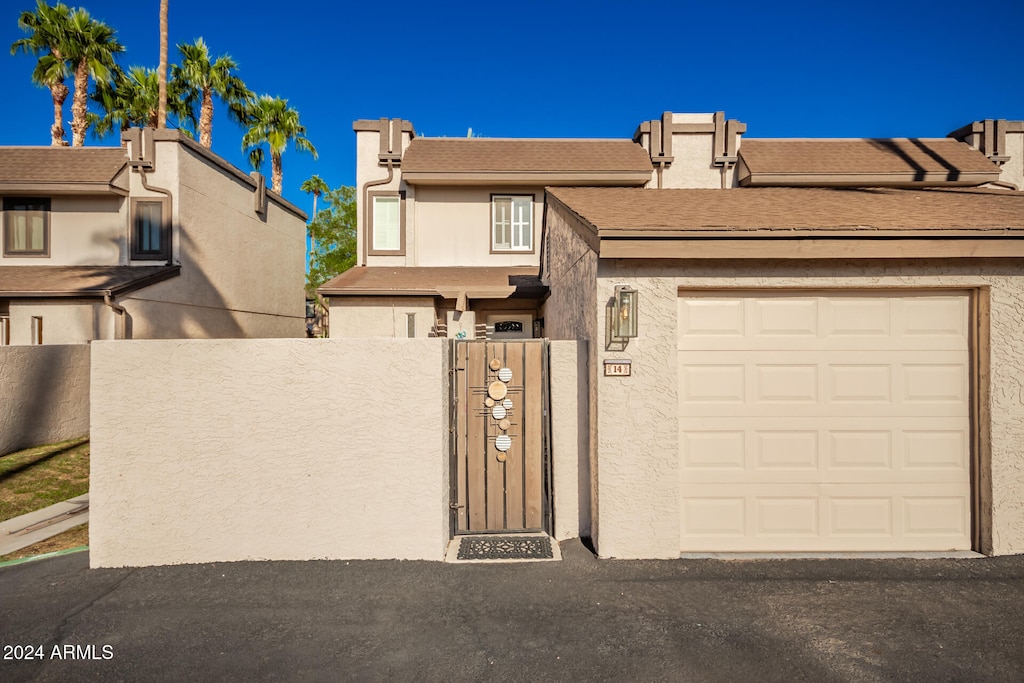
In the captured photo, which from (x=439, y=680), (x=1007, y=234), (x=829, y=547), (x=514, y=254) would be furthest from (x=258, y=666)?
(x=514, y=254)

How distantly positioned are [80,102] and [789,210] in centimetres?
2448

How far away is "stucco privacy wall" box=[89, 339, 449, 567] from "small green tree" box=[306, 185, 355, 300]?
972 inches

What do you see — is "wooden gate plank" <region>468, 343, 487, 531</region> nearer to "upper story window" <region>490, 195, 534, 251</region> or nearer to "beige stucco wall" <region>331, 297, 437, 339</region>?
"beige stucco wall" <region>331, 297, 437, 339</region>

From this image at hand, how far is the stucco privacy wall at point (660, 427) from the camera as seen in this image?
4750 mm

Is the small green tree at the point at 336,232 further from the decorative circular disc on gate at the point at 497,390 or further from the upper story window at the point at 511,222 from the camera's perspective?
the decorative circular disc on gate at the point at 497,390

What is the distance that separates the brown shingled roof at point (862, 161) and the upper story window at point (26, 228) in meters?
19.6

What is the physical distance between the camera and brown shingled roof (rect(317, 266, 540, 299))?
1048 centimetres

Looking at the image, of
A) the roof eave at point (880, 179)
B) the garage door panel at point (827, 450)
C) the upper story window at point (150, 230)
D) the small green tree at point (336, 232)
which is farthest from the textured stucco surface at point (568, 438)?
the small green tree at point (336, 232)

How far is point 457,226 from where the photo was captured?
14.0 meters

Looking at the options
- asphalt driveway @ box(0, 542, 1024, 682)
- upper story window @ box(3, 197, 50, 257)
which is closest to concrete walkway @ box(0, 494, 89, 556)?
asphalt driveway @ box(0, 542, 1024, 682)

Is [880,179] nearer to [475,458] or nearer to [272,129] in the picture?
[475,458]

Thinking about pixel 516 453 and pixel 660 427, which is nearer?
pixel 660 427

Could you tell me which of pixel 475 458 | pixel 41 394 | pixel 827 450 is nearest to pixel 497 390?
pixel 475 458

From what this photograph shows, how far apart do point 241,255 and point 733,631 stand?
1693 centimetres
